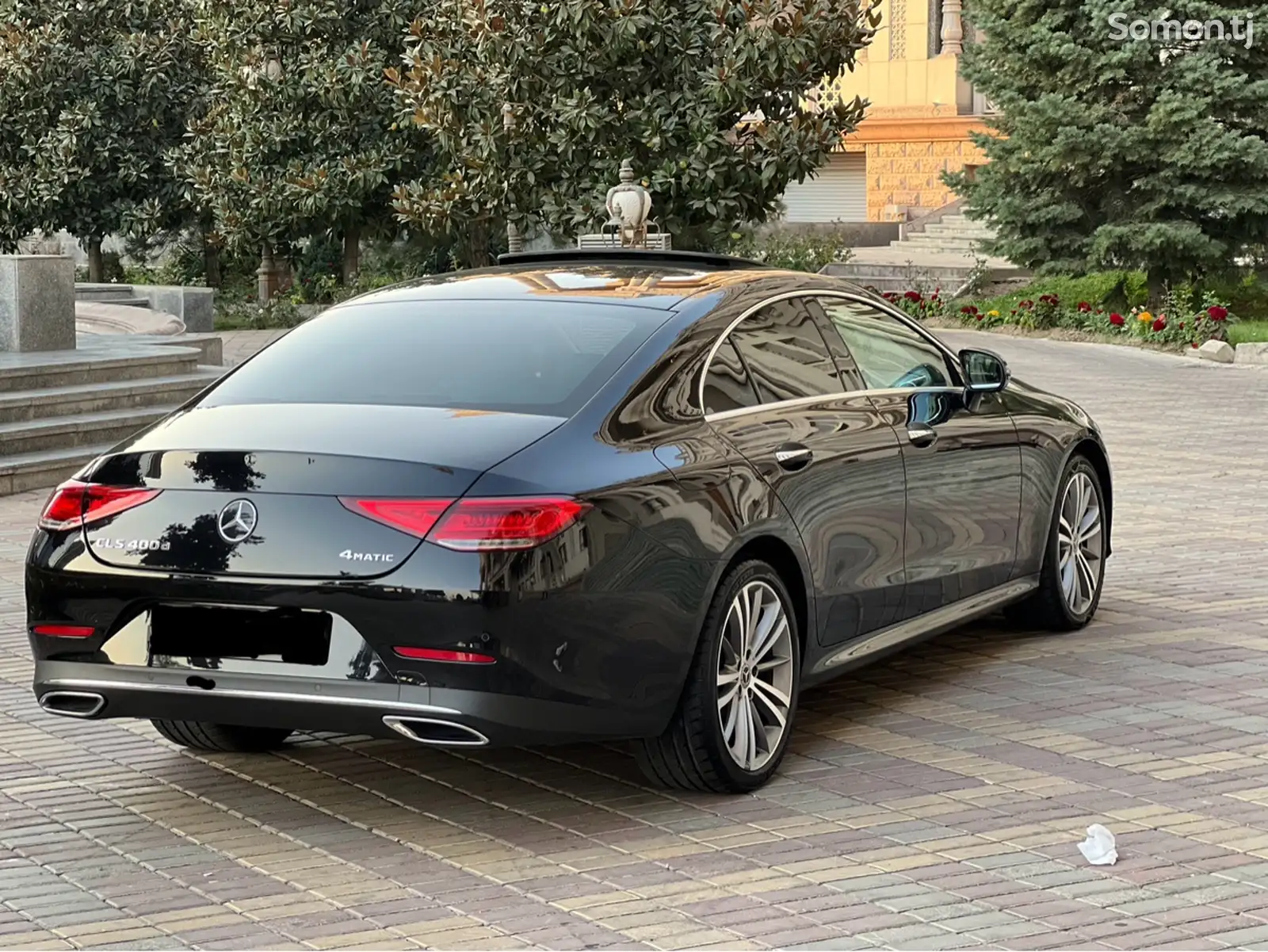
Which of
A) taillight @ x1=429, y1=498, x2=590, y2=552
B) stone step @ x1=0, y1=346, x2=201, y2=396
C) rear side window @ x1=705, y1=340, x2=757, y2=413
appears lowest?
stone step @ x1=0, y1=346, x2=201, y2=396

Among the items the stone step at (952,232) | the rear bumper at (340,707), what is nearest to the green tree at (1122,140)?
the stone step at (952,232)

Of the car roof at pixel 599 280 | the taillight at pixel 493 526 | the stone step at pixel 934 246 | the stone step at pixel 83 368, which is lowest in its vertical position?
the stone step at pixel 83 368

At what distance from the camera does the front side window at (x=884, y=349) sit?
6.58m

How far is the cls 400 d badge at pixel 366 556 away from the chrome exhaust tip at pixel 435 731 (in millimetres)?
389

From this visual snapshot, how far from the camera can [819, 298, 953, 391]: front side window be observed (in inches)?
A: 259

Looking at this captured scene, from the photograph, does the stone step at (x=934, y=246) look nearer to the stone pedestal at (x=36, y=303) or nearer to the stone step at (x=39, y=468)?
the stone pedestal at (x=36, y=303)

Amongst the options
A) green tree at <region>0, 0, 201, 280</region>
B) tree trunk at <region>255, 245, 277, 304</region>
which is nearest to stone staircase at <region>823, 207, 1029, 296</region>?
tree trunk at <region>255, 245, 277, 304</region>

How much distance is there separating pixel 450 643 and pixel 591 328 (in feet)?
4.21

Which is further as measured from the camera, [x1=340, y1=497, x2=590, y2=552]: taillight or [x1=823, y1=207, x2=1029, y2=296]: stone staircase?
[x1=823, y1=207, x2=1029, y2=296]: stone staircase

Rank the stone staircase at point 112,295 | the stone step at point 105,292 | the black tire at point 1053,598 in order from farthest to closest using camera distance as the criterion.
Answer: the stone step at point 105,292 → the stone staircase at point 112,295 → the black tire at point 1053,598

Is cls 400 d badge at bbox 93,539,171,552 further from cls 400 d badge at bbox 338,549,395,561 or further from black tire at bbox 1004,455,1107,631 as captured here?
black tire at bbox 1004,455,1107,631

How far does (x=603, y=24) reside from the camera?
2362 cm

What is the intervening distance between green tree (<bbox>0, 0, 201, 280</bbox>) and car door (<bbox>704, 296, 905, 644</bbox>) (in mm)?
23889

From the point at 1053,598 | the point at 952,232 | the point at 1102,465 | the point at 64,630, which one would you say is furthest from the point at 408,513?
the point at 952,232
